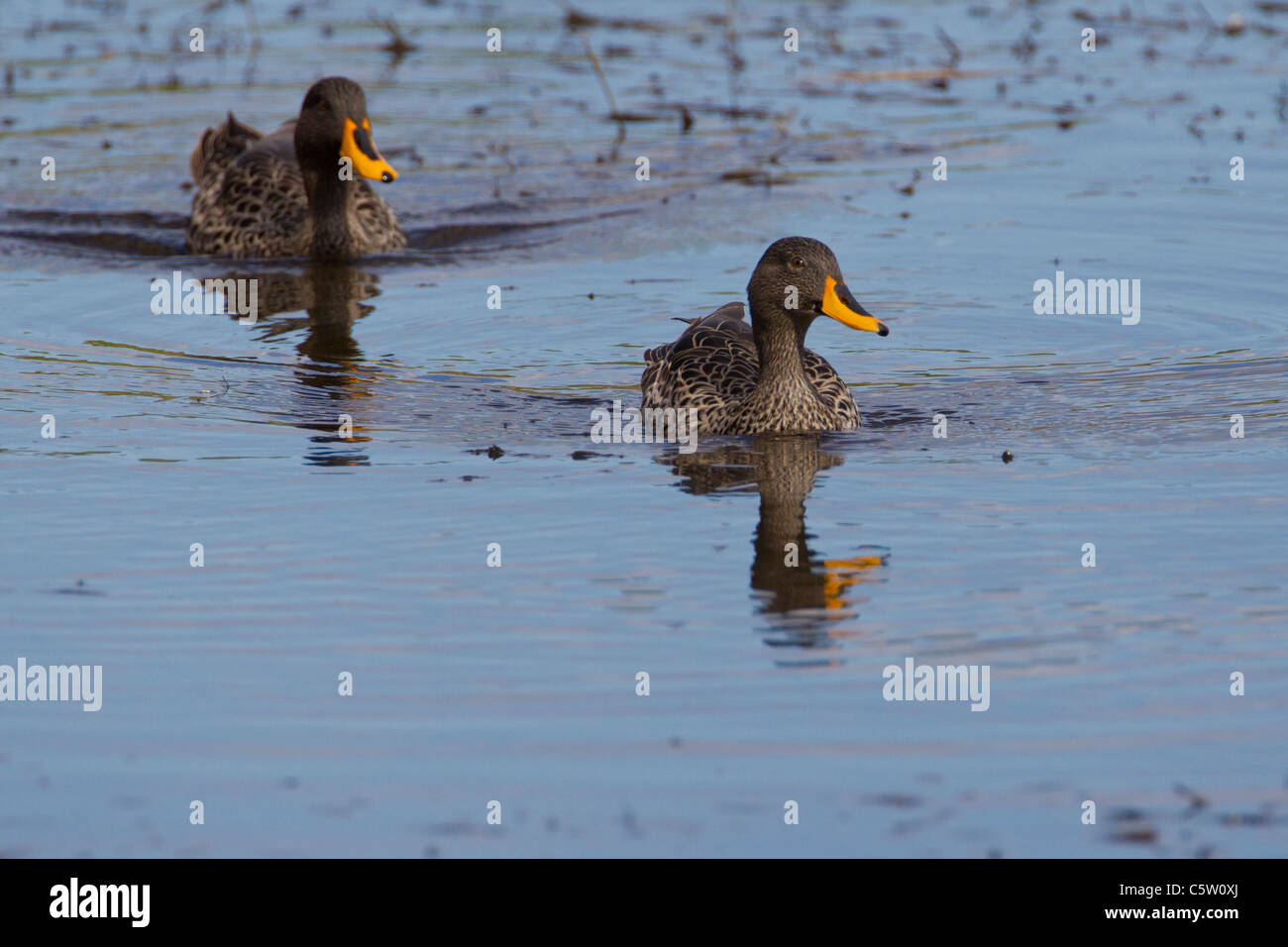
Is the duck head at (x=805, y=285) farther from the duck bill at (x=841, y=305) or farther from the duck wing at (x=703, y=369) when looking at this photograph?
the duck wing at (x=703, y=369)

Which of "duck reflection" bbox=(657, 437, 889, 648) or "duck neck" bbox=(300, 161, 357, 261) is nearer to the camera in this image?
"duck reflection" bbox=(657, 437, 889, 648)

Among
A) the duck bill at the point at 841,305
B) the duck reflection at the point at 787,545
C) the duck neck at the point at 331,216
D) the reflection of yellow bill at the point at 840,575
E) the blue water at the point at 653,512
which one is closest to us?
the blue water at the point at 653,512

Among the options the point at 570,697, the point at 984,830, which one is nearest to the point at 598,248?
the point at 570,697

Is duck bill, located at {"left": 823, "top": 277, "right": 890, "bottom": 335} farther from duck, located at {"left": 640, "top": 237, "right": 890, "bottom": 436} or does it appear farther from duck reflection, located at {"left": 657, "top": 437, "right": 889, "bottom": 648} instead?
duck reflection, located at {"left": 657, "top": 437, "right": 889, "bottom": 648}

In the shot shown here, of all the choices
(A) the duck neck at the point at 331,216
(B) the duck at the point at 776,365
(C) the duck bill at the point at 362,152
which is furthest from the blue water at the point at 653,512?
(C) the duck bill at the point at 362,152

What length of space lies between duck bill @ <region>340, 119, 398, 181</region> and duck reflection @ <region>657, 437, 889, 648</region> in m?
5.30

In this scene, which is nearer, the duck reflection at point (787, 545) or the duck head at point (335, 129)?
the duck reflection at point (787, 545)

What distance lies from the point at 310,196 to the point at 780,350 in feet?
20.7

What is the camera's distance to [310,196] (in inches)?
592

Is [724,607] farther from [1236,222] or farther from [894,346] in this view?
[1236,222]

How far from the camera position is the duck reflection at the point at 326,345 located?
10.0 m

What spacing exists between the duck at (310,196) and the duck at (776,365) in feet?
15.2

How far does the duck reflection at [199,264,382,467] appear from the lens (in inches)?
395

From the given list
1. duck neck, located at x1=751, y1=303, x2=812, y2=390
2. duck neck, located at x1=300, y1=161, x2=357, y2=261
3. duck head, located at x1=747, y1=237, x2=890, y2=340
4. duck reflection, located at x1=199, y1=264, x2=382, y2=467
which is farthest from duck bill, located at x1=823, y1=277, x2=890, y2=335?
duck neck, located at x1=300, y1=161, x2=357, y2=261
